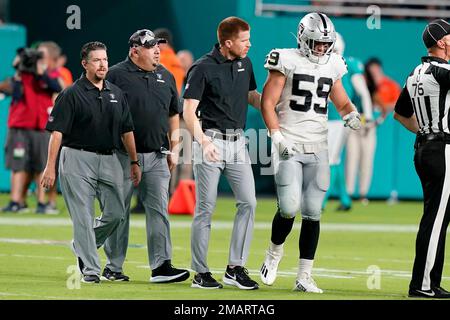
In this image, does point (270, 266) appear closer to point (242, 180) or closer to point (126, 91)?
point (242, 180)

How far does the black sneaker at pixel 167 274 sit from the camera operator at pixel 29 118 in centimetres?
745

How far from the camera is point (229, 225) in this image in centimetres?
1709

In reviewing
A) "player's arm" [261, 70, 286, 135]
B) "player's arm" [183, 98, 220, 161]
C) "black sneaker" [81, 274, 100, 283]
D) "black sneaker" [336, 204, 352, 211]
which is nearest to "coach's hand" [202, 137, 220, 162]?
"player's arm" [183, 98, 220, 161]

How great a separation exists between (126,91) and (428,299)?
10.5 ft

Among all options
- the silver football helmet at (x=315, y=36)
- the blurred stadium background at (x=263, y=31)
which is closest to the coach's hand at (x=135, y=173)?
the silver football helmet at (x=315, y=36)

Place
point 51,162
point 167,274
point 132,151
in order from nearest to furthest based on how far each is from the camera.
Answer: point 51,162
point 132,151
point 167,274

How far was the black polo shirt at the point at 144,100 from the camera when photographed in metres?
11.0

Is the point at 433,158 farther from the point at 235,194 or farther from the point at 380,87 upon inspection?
the point at 380,87

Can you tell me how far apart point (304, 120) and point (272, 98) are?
1.07 feet

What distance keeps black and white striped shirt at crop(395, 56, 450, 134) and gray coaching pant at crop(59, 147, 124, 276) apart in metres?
2.59

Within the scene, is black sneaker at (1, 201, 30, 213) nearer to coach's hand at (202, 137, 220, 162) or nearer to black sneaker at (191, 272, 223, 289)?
black sneaker at (191, 272, 223, 289)

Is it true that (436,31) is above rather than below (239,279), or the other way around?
above

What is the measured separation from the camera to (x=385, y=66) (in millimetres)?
23312

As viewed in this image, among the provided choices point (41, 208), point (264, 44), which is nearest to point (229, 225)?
point (41, 208)
